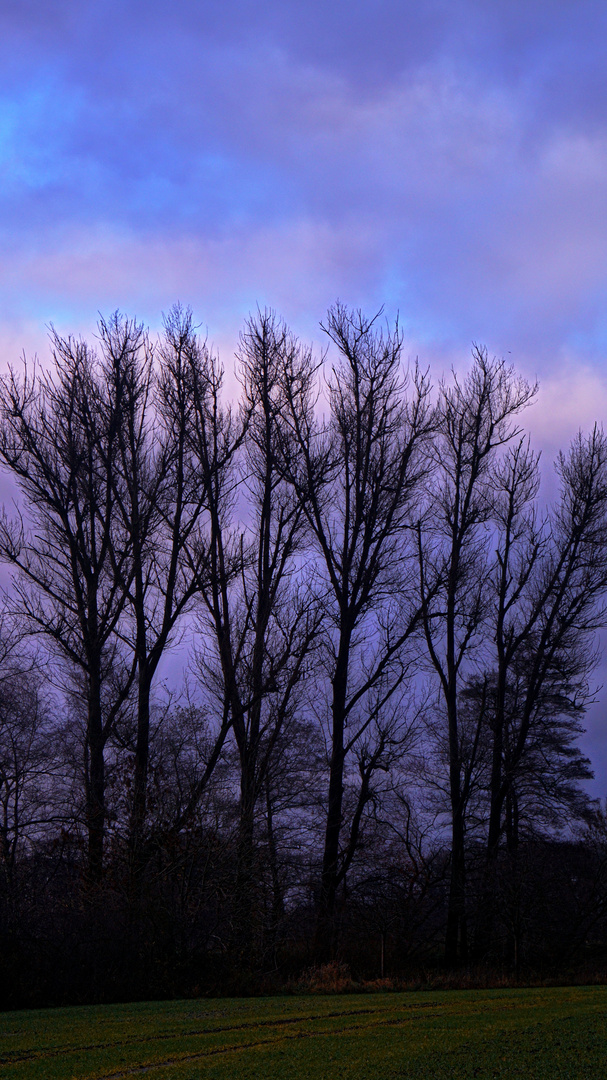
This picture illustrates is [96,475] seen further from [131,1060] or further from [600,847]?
[600,847]

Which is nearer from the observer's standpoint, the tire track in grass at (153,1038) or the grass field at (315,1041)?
Result: the grass field at (315,1041)

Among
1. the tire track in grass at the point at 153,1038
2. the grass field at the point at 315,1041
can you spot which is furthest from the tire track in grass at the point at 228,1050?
the tire track in grass at the point at 153,1038

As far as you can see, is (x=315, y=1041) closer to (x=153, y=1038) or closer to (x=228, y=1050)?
(x=228, y=1050)

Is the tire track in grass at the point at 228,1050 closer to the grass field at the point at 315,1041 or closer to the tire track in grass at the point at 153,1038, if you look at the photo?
the grass field at the point at 315,1041

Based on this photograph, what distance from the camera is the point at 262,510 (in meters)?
26.3

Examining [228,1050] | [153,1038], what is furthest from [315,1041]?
[153,1038]

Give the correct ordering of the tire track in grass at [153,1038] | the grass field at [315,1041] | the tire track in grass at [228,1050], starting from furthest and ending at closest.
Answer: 1. the tire track in grass at [153,1038]
2. the tire track in grass at [228,1050]
3. the grass field at [315,1041]

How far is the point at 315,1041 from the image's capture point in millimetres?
8727

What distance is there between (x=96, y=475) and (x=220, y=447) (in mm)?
4592

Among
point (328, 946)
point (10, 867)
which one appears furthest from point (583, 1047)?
point (328, 946)

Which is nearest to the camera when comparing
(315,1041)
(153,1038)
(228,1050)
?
(228,1050)

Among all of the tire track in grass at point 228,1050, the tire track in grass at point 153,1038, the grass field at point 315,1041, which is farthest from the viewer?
the tire track in grass at point 153,1038

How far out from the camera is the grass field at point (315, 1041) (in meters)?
7.02

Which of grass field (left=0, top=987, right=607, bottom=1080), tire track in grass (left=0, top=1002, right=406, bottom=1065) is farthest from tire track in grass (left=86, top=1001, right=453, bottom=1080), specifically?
tire track in grass (left=0, top=1002, right=406, bottom=1065)
